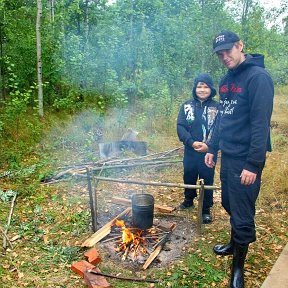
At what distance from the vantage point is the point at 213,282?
3840mm

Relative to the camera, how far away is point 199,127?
199 inches

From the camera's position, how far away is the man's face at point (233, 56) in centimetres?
326

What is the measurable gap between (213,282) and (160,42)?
34.7 ft

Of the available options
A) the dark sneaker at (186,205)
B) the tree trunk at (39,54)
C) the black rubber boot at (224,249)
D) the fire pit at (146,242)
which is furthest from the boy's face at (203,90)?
the tree trunk at (39,54)

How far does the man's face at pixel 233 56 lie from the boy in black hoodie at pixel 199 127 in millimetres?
1479

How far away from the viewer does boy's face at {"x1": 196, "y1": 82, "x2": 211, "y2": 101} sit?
15.9 ft

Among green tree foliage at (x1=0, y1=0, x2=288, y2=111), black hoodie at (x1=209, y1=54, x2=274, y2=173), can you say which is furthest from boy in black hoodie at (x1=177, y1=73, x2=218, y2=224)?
green tree foliage at (x1=0, y1=0, x2=288, y2=111)

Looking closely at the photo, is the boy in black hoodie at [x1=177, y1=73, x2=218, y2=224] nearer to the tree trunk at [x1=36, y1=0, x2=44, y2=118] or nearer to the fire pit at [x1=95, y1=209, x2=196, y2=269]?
the fire pit at [x1=95, y1=209, x2=196, y2=269]

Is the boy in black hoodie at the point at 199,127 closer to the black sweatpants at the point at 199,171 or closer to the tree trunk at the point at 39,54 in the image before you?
the black sweatpants at the point at 199,171

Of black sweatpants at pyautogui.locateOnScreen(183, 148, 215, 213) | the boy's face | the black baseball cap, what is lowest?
black sweatpants at pyautogui.locateOnScreen(183, 148, 215, 213)

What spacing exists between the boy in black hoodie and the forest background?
6.32 feet

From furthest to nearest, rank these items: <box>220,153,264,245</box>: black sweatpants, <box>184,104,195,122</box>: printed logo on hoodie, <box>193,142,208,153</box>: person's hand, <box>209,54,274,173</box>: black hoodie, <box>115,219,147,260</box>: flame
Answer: <box>184,104,195,122</box>: printed logo on hoodie
<box>193,142,208,153</box>: person's hand
<box>115,219,147,260</box>: flame
<box>220,153,264,245</box>: black sweatpants
<box>209,54,274,173</box>: black hoodie

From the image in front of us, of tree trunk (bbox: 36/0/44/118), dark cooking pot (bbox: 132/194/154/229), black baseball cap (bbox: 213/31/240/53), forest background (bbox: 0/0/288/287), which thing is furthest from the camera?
tree trunk (bbox: 36/0/44/118)

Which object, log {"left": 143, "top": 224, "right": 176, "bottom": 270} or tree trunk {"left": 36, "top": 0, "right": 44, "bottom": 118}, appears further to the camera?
tree trunk {"left": 36, "top": 0, "right": 44, "bottom": 118}
